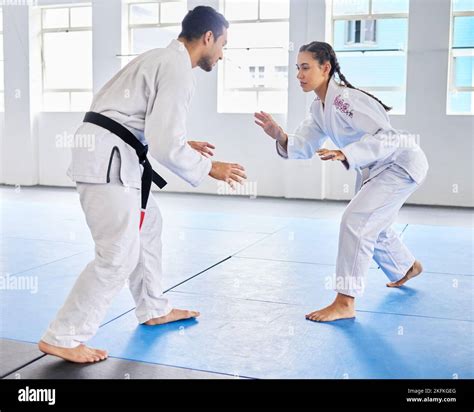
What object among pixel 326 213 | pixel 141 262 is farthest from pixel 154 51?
pixel 326 213

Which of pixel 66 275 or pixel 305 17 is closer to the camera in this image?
pixel 66 275

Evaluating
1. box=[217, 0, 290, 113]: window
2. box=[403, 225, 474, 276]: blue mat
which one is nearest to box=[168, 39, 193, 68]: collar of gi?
box=[403, 225, 474, 276]: blue mat

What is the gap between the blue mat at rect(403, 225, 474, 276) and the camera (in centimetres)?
478

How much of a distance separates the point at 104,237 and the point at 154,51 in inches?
34.6

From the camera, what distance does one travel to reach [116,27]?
1023 cm

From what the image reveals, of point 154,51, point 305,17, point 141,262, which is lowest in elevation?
point 141,262

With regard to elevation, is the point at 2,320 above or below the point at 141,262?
below

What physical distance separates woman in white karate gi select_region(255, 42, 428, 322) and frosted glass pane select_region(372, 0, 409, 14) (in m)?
5.92

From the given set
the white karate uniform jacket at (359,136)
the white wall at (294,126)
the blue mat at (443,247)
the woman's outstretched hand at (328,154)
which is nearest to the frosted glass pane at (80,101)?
the white wall at (294,126)

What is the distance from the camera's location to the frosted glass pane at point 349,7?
29.6 ft

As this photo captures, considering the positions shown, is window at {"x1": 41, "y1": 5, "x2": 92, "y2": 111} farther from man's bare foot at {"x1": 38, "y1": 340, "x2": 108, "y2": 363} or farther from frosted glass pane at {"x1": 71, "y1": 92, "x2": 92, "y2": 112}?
man's bare foot at {"x1": 38, "y1": 340, "x2": 108, "y2": 363}

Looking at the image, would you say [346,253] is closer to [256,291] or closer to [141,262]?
[256,291]

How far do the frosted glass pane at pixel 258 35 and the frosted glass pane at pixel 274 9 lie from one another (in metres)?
0.13
